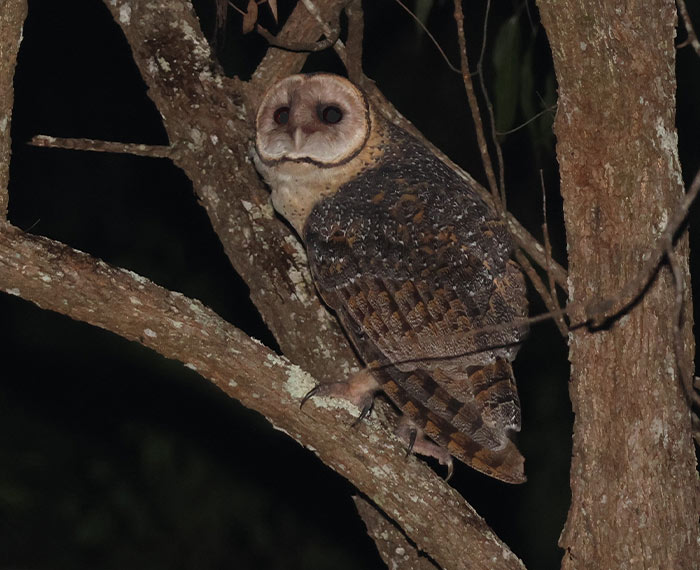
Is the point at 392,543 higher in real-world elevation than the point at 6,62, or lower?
lower

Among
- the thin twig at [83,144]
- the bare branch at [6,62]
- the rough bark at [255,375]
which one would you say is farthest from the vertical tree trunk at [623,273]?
the thin twig at [83,144]

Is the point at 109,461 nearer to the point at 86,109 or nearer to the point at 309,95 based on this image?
the point at 86,109

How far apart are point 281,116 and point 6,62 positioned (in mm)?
1066

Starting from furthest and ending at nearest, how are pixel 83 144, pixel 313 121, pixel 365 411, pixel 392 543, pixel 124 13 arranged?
pixel 313 121 < pixel 124 13 < pixel 83 144 < pixel 392 543 < pixel 365 411

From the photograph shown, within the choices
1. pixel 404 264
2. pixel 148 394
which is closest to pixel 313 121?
pixel 404 264

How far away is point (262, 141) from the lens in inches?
125

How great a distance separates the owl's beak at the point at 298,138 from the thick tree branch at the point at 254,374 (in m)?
1.04

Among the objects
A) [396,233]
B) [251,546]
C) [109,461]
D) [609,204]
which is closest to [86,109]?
[109,461]

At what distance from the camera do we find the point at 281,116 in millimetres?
3260

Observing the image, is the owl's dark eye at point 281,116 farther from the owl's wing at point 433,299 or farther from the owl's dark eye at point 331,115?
the owl's wing at point 433,299

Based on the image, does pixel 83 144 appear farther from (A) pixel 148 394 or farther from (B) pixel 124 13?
(A) pixel 148 394

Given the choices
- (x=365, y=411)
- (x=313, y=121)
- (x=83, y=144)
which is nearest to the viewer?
(x=365, y=411)

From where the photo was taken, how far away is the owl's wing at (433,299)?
2721 mm

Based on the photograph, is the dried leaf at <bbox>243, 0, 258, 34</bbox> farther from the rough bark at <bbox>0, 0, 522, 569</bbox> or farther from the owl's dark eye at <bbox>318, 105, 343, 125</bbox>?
the rough bark at <bbox>0, 0, 522, 569</bbox>
